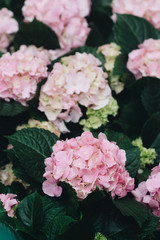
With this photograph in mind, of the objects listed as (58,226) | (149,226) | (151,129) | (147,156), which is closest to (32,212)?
(58,226)

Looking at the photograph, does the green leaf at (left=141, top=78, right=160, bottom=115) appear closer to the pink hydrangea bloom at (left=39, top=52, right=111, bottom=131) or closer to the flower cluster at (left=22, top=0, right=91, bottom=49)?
the pink hydrangea bloom at (left=39, top=52, right=111, bottom=131)

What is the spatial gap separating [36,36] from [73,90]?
326mm

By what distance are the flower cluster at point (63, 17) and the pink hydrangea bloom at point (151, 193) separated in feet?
2.12

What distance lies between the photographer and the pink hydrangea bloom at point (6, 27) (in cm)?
144

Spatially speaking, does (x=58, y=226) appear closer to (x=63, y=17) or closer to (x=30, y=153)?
(x=30, y=153)

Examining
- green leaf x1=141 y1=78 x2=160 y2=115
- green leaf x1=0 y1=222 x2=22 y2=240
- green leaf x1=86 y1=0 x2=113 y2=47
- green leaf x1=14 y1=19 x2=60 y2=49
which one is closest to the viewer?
green leaf x1=0 y1=222 x2=22 y2=240

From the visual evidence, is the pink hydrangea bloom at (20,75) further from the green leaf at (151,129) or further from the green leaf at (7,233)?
the green leaf at (7,233)

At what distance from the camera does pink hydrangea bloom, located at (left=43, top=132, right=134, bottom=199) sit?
92 cm

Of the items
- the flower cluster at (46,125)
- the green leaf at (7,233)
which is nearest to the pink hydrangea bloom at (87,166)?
the green leaf at (7,233)

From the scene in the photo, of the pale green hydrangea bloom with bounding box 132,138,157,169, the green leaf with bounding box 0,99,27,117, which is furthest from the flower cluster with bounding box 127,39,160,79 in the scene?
the green leaf with bounding box 0,99,27,117

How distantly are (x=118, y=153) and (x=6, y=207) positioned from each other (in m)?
0.30

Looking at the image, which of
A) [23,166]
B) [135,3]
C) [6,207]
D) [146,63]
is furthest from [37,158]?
[135,3]

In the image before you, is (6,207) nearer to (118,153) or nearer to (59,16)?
(118,153)

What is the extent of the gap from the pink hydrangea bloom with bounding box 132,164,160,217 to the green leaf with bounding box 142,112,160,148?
253 mm
